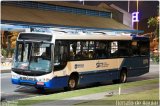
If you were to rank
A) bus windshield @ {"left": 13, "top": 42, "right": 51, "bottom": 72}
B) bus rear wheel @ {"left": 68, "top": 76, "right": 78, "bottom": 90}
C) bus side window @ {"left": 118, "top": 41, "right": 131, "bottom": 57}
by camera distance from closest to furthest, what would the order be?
bus windshield @ {"left": 13, "top": 42, "right": 51, "bottom": 72}
bus rear wheel @ {"left": 68, "top": 76, "right": 78, "bottom": 90}
bus side window @ {"left": 118, "top": 41, "right": 131, "bottom": 57}

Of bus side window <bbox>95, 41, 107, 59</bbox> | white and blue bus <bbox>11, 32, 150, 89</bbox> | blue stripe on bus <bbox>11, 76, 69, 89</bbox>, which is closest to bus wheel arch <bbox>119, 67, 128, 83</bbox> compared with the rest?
white and blue bus <bbox>11, 32, 150, 89</bbox>

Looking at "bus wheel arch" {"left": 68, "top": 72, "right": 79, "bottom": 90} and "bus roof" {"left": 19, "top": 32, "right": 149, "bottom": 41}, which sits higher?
"bus roof" {"left": 19, "top": 32, "right": 149, "bottom": 41}

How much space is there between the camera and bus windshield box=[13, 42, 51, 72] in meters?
18.3

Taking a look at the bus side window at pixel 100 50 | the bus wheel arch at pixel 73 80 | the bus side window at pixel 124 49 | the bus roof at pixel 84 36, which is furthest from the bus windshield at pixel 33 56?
the bus side window at pixel 124 49

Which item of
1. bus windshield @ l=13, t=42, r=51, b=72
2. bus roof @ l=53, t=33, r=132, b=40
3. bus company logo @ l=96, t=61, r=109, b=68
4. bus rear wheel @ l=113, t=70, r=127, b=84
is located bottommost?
bus rear wheel @ l=113, t=70, r=127, b=84

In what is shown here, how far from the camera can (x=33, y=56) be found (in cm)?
1858

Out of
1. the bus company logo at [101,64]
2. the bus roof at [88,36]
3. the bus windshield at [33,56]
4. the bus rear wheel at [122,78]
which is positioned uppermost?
the bus roof at [88,36]

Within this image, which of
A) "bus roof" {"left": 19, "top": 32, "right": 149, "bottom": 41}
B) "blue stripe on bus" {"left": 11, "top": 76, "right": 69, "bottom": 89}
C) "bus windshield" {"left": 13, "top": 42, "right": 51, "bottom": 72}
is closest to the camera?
"blue stripe on bus" {"left": 11, "top": 76, "right": 69, "bottom": 89}

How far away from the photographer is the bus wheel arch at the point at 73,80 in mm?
19297

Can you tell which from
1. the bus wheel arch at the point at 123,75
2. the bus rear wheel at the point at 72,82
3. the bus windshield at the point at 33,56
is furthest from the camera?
the bus wheel arch at the point at 123,75

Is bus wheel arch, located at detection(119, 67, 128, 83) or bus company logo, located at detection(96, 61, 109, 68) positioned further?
bus wheel arch, located at detection(119, 67, 128, 83)

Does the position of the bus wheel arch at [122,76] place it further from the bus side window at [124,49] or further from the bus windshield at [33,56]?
the bus windshield at [33,56]

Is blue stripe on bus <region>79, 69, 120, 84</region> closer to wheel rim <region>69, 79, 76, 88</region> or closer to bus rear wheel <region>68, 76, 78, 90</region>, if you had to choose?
bus rear wheel <region>68, 76, 78, 90</region>

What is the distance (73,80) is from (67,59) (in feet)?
3.42
